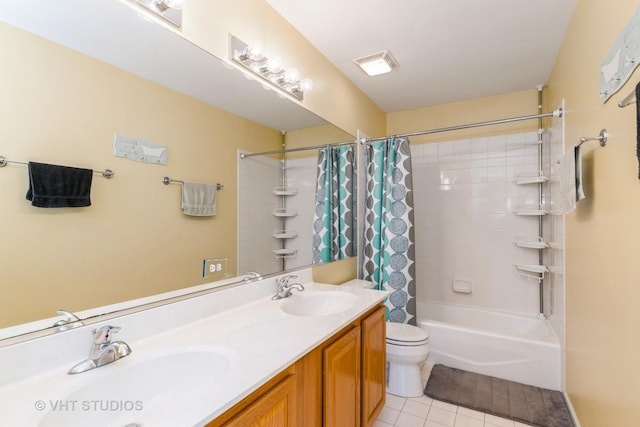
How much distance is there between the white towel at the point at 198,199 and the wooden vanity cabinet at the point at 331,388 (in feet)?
2.50

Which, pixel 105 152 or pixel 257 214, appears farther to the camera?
pixel 257 214

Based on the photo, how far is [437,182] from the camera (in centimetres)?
322

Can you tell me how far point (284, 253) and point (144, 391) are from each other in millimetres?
1065

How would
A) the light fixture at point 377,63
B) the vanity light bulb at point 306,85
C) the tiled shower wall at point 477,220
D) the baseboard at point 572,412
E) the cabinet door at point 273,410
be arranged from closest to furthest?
the cabinet door at point 273,410 → the baseboard at point 572,412 → the vanity light bulb at point 306,85 → the light fixture at point 377,63 → the tiled shower wall at point 477,220

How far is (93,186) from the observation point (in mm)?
986

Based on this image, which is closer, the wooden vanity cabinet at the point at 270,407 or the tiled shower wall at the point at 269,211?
the wooden vanity cabinet at the point at 270,407

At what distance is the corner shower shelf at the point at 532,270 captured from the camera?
2.63m

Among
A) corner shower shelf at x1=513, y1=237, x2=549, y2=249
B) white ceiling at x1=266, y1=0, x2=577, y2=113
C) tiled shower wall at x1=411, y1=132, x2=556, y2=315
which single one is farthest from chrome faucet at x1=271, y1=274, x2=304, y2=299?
corner shower shelf at x1=513, y1=237, x2=549, y2=249

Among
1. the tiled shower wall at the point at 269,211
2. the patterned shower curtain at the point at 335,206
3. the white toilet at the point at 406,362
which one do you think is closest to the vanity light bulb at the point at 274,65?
the tiled shower wall at the point at 269,211

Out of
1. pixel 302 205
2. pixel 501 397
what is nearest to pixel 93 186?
pixel 302 205

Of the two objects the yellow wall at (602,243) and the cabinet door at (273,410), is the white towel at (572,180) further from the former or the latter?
the cabinet door at (273,410)

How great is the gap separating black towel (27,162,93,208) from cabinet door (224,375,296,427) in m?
0.79

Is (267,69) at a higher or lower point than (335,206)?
higher

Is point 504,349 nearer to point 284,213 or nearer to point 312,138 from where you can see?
point 284,213
